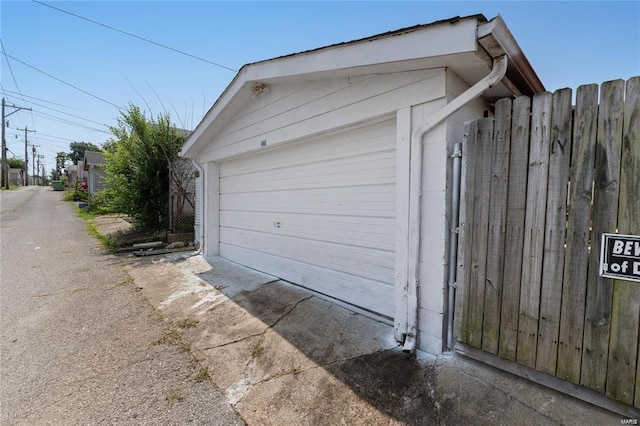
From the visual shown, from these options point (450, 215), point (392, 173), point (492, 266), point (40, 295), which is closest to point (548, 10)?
point (392, 173)

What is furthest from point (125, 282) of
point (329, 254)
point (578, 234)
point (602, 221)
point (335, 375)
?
point (602, 221)

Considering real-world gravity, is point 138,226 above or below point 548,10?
below

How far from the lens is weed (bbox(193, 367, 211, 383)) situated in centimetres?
229

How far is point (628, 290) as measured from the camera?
1.59 meters

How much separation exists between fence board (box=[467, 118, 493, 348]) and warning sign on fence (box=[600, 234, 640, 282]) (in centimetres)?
65

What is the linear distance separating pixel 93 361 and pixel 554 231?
155 inches

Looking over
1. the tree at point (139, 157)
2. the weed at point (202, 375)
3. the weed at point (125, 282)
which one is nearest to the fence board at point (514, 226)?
the weed at point (202, 375)

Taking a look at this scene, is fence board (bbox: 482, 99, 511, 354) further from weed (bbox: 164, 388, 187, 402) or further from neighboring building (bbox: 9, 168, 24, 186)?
neighboring building (bbox: 9, 168, 24, 186)

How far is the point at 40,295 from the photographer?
4.21m

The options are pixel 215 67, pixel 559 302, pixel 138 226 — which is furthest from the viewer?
pixel 215 67

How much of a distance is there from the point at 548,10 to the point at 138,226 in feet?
36.8

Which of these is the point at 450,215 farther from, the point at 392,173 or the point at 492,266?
the point at 392,173

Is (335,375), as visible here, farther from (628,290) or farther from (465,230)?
(628,290)

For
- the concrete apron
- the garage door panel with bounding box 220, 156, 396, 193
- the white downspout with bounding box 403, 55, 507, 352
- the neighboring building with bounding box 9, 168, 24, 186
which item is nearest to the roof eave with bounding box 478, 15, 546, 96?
the white downspout with bounding box 403, 55, 507, 352
